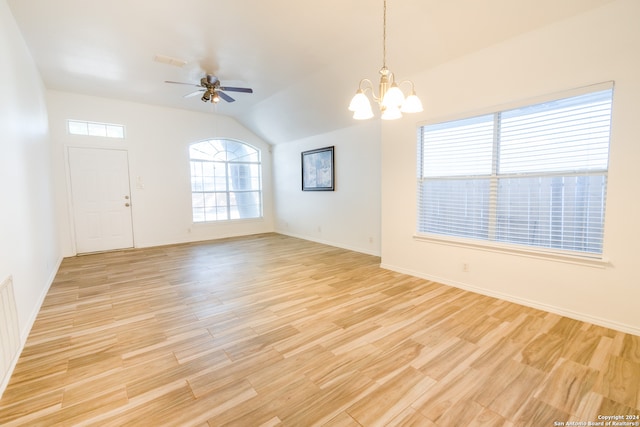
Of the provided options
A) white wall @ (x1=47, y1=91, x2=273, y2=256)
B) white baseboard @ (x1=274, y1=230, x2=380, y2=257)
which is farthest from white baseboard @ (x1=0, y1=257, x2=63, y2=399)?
white baseboard @ (x1=274, y1=230, x2=380, y2=257)

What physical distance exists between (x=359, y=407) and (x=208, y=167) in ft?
21.3

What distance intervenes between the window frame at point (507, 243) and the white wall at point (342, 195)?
1.31m

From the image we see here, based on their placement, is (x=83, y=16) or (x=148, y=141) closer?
(x=83, y=16)

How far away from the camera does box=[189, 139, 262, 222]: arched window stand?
6801mm

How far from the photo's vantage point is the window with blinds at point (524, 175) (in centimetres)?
256

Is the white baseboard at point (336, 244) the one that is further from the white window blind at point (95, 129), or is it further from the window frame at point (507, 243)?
the white window blind at point (95, 129)

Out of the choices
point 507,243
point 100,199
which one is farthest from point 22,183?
point 507,243

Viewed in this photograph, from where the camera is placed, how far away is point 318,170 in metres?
6.37

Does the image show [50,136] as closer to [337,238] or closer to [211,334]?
[211,334]

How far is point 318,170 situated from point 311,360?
476 centimetres

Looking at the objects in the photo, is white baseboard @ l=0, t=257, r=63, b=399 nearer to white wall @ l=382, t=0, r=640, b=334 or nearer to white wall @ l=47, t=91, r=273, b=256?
white wall @ l=47, t=91, r=273, b=256

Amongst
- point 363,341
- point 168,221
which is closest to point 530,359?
point 363,341

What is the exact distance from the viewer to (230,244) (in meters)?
6.35

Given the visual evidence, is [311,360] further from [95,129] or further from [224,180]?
[95,129]
